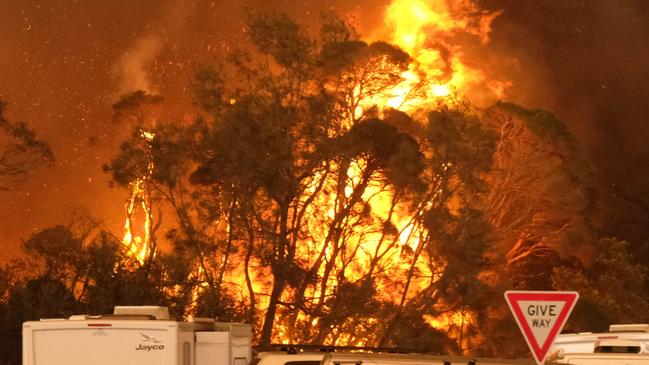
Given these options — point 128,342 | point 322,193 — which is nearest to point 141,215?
point 322,193

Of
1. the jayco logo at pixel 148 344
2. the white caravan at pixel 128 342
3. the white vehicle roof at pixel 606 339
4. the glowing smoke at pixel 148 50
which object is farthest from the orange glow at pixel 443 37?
the jayco logo at pixel 148 344

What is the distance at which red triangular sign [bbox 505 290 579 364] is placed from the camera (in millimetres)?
11594

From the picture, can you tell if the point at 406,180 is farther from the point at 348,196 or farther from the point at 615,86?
the point at 615,86

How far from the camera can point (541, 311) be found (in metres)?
11.7

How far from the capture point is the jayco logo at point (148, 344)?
44.8 ft

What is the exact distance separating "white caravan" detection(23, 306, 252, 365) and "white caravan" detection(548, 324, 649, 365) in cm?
398

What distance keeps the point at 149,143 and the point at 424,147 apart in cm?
869

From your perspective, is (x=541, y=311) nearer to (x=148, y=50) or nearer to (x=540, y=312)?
(x=540, y=312)

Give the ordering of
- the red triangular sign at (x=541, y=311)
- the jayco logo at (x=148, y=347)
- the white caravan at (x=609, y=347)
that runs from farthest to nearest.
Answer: the white caravan at (x=609, y=347) → the jayco logo at (x=148, y=347) → the red triangular sign at (x=541, y=311)

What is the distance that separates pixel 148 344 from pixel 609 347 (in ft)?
25.6

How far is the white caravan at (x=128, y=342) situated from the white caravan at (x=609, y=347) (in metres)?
3.98

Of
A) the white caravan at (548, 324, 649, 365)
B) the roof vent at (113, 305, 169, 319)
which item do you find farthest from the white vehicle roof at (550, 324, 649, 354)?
Result: the roof vent at (113, 305, 169, 319)

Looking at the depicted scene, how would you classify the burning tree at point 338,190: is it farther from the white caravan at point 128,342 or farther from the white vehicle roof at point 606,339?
the white caravan at point 128,342

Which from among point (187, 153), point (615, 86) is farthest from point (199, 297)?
point (615, 86)
